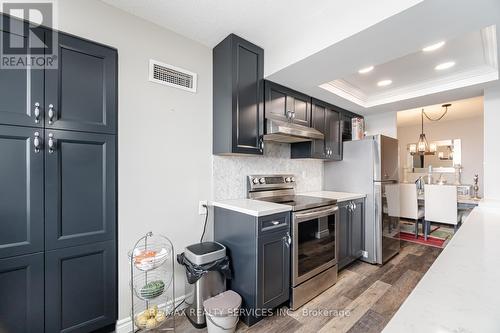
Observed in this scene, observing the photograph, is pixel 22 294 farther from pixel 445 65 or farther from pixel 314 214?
pixel 445 65

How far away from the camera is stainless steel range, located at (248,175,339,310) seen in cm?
195

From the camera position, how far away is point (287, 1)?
5.16 ft

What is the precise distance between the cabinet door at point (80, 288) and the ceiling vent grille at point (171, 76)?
4.47ft

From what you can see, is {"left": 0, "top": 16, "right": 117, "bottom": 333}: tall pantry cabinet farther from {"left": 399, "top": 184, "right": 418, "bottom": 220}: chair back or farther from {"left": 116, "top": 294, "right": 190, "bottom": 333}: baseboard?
{"left": 399, "top": 184, "right": 418, "bottom": 220}: chair back

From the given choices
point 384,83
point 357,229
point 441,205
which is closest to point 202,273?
point 357,229

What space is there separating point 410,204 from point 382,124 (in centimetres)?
155

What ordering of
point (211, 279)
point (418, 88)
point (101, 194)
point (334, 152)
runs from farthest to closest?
point (334, 152)
point (418, 88)
point (211, 279)
point (101, 194)

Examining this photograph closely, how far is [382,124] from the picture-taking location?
3627 mm

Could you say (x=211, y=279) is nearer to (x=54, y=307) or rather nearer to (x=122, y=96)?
(x=54, y=307)

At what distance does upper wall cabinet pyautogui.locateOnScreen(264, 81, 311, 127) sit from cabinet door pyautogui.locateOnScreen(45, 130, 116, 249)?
1.52m

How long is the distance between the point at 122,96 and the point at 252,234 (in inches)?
58.3

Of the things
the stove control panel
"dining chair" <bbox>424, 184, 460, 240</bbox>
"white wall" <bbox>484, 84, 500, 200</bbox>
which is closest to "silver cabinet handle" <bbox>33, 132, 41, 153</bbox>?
the stove control panel

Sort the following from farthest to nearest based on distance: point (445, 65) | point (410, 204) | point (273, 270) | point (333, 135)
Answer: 1. point (410, 204)
2. point (333, 135)
3. point (445, 65)
4. point (273, 270)

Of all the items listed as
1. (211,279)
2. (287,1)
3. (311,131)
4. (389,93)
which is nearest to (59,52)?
(287,1)
